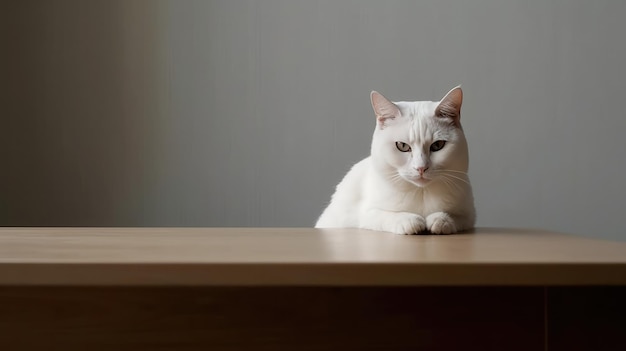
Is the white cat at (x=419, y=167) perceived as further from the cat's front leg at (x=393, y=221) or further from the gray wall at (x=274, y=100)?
the gray wall at (x=274, y=100)

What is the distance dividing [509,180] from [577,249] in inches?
47.3

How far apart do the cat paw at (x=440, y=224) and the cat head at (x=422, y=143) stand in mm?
82

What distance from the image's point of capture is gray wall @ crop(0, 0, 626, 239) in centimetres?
193

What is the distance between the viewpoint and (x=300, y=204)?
77.3 inches

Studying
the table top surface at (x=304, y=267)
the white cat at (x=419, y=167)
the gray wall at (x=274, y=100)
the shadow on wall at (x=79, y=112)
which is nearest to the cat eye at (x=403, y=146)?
the white cat at (x=419, y=167)

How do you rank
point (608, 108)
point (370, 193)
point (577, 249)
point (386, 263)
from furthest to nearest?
1. point (608, 108)
2. point (370, 193)
3. point (577, 249)
4. point (386, 263)

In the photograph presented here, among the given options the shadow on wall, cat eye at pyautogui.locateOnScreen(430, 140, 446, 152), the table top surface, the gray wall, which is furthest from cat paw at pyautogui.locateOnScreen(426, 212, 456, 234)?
the shadow on wall

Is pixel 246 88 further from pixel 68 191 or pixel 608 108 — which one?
pixel 608 108

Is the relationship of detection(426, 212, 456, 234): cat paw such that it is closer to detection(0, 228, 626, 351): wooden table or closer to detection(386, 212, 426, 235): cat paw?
detection(386, 212, 426, 235): cat paw

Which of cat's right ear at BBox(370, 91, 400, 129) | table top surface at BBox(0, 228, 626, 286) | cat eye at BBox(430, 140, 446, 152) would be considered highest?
cat's right ear at BBox(370, 91, 400, 129)

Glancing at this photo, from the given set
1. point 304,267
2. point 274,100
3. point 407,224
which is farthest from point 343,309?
point 274,100

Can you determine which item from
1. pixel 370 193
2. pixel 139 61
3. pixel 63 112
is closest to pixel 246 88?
pixel 139 61

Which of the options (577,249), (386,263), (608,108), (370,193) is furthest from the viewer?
(608,108)

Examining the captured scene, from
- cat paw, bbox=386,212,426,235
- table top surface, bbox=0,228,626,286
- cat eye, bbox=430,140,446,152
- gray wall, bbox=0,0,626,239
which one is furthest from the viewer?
gray wall, bbox=0,0,626,239
